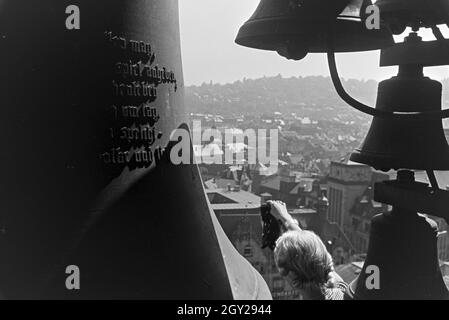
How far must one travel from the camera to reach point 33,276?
8.87 feet

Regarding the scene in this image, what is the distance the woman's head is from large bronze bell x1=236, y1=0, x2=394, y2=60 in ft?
2.73

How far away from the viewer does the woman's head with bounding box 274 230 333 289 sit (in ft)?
7.84

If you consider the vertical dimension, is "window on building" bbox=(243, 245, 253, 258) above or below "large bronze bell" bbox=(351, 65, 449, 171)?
below

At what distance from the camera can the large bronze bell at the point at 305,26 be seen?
7.77 feet

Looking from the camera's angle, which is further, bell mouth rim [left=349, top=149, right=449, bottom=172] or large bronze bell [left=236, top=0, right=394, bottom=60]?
bell mouth rim [left=349, top=149, right=449, bottom=172]

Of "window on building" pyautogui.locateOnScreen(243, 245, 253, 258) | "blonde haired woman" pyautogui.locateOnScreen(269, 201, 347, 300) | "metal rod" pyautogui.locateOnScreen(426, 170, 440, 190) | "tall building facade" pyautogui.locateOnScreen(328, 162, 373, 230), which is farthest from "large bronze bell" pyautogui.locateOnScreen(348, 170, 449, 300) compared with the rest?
"tall building facade" pyautogui.locateOnScreen(328, 162, 373, 230)

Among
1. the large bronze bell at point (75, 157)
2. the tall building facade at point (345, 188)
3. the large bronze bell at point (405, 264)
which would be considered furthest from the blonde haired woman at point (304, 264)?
the tall building facade at point (345, 188)

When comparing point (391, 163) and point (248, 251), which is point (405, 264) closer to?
point (391, 163)

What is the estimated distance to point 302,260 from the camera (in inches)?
93.9

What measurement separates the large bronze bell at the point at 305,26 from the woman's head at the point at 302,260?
0.83 m

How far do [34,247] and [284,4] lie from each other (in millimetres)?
1637

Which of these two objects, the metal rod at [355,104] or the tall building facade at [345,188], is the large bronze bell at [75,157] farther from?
the tall building facade at [345,188]

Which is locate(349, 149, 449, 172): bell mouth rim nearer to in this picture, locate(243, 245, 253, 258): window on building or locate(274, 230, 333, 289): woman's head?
locate(274, 230, 333, 289): woman's head

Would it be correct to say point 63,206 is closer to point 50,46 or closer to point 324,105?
point 50,46
